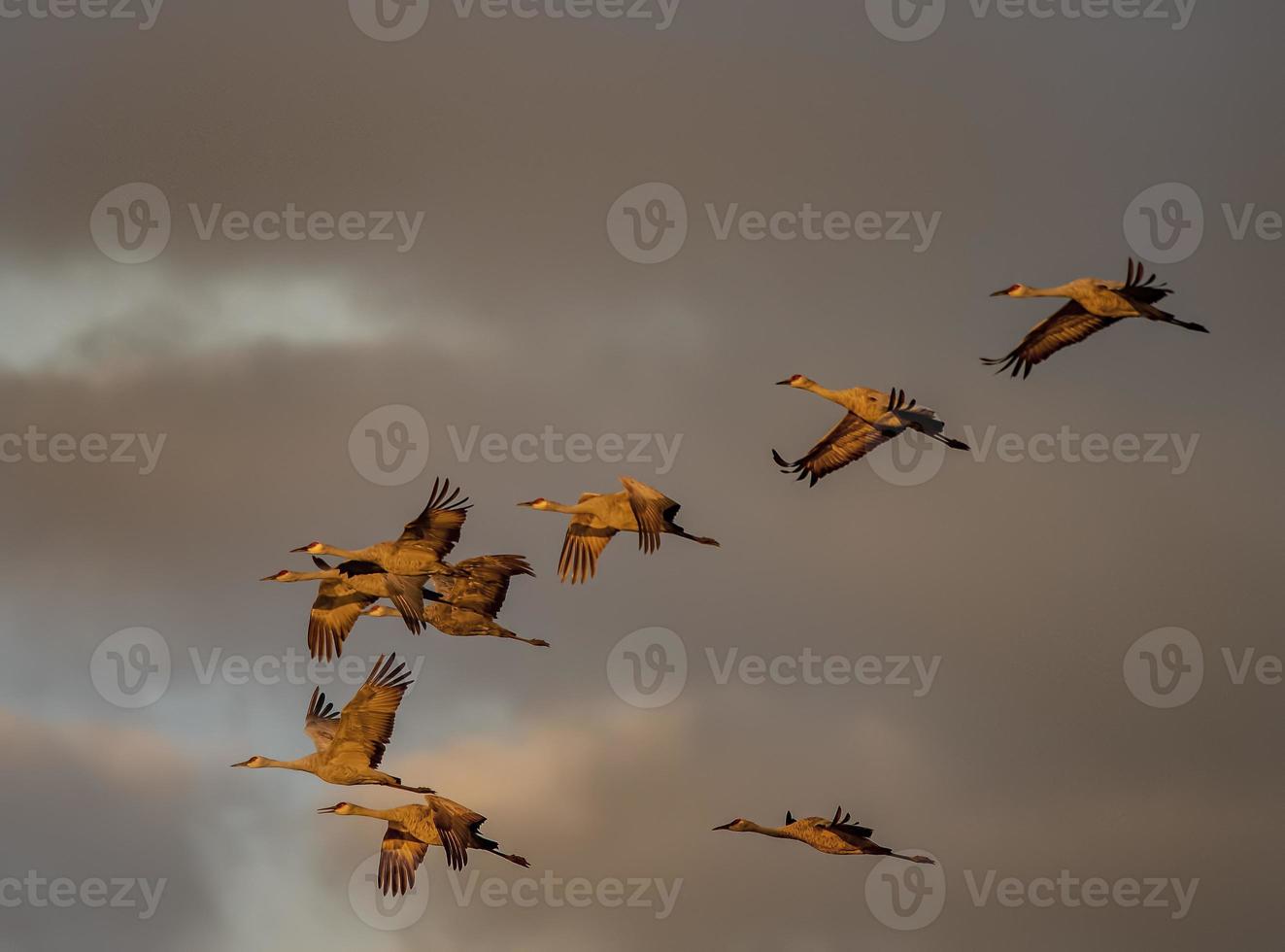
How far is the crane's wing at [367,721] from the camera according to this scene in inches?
1126

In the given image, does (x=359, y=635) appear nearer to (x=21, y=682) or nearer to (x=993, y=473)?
(x=21, y=682)

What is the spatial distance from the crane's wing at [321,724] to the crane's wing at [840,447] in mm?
6792

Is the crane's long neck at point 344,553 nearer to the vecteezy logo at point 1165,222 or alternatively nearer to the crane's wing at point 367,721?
the crane's wing at point 367,721

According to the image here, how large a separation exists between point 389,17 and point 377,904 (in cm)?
1398

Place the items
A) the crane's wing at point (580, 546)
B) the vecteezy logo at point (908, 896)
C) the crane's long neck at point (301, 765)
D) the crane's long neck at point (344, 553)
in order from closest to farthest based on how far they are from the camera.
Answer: the crane's long neck at point (344, 553) → the crane's long neck at point (301, 765) → the crane's wing at point (580, 546) → the vecteezy logo at point (908, 896)

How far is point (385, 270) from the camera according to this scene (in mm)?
35344

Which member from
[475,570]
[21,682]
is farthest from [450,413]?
[21,682]

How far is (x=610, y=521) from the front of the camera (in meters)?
28.2

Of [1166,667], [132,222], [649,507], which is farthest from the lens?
[132,222]

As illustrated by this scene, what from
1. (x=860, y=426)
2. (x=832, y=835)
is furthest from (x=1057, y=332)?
(x=832, y=835)
